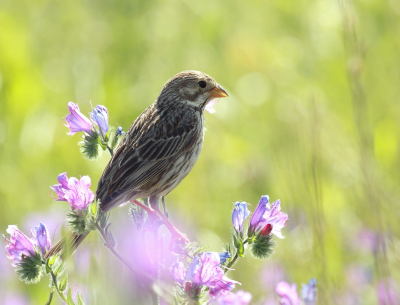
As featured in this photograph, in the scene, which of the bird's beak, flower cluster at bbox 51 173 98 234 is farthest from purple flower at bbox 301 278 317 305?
the bird's beak

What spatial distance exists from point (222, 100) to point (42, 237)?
4463 millimetres

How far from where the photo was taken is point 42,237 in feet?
8.17

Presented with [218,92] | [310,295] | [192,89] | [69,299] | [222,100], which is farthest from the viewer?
[222,100]

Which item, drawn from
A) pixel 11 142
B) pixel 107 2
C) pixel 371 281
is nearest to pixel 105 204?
pixel 371 281

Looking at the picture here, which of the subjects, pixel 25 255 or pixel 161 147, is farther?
pixel 161 147

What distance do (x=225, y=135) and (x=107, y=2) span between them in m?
3.22

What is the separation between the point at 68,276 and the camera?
92.5 inches

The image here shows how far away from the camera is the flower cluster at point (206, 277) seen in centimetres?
227

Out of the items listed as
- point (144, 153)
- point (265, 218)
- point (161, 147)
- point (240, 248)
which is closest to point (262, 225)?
point (265, 218)

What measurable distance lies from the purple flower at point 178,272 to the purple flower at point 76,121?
2.51ft

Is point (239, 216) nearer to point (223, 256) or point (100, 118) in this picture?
point (223, 256)

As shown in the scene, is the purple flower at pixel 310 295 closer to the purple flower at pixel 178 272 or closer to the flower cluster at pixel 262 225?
the flower cluster at pixel 262 225

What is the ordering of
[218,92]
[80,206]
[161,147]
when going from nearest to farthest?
[80,206], [161,147], [218,92]

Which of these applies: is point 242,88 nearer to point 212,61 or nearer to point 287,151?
point 212,61
